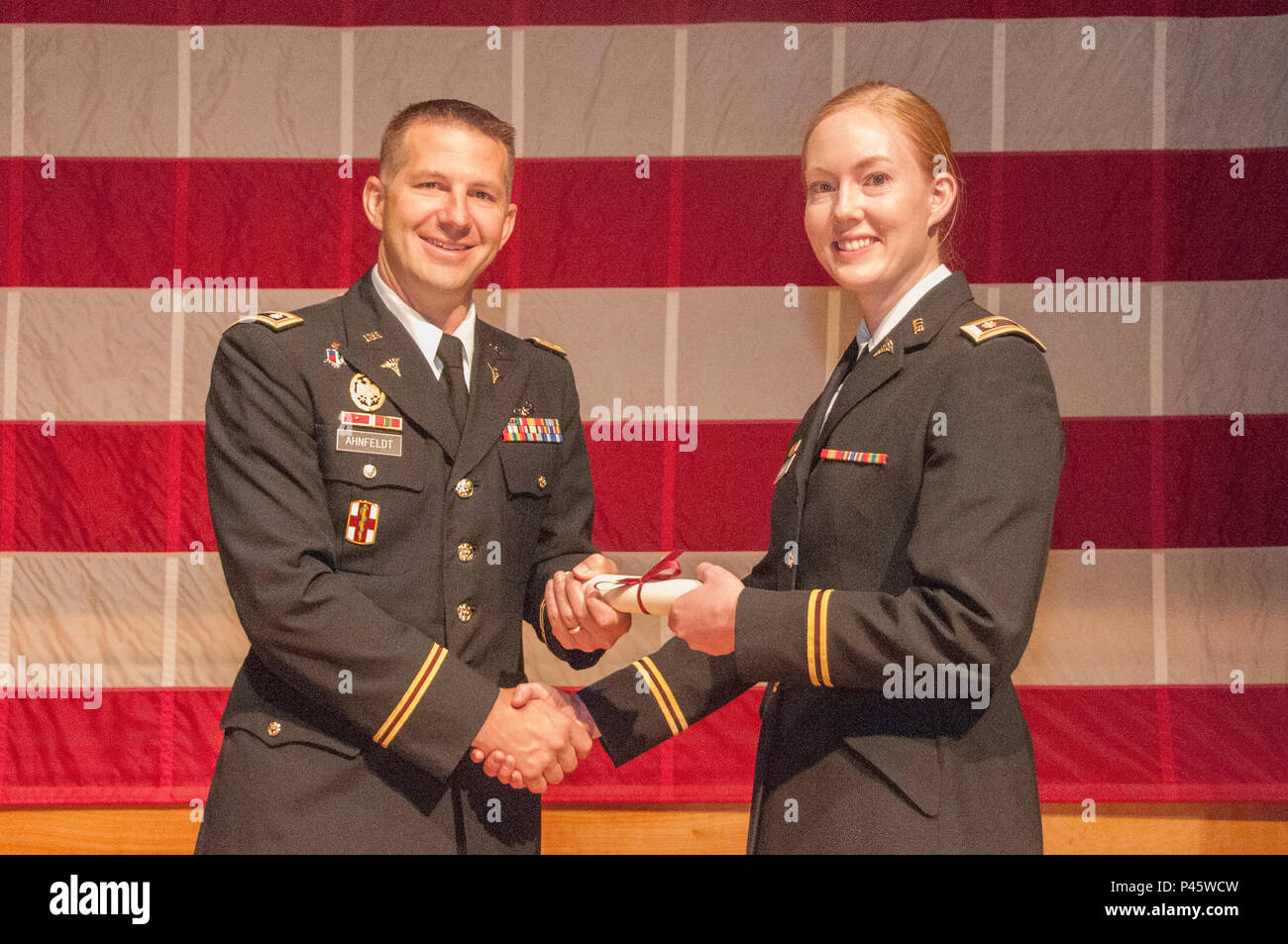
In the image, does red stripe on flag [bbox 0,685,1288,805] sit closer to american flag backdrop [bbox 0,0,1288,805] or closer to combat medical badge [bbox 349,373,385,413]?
american flag backdrop [bbox 0,0,1288,805]

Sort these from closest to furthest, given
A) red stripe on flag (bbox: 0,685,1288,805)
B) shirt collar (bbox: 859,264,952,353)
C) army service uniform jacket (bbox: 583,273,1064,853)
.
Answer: army service uniform jacket (bbox: 583,273,1064,853), shirt collar (bbox: 859,264,952,353), red stripe on flag (bbox: 0,685,1288,805)

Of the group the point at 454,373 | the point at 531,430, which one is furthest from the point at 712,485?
the point at 454,373

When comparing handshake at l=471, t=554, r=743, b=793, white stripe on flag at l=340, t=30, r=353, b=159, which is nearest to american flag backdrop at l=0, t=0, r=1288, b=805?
white stripe on flag at l=340, t=30, r=353, b=159

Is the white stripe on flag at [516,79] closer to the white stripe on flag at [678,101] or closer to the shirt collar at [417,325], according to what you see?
the white stripe on flag at [678,101]

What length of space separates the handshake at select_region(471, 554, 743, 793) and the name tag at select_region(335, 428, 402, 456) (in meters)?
0.35

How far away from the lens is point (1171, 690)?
260 centimetres

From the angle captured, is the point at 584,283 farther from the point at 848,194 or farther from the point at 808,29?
the point at 848,194

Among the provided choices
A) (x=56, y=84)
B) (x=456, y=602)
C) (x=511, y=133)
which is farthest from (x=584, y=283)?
(x=56, y=84)

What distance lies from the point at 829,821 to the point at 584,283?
157 centimetres

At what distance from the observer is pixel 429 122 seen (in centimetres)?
182

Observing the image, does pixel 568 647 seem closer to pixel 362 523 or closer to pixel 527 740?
pixel 527 740

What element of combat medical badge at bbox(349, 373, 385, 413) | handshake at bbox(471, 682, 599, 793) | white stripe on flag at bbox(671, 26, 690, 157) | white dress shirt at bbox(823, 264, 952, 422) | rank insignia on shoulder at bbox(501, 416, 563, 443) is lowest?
handshake at bbox(471, 682, 599, 793)

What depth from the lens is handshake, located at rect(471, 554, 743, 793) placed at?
5.00 feet

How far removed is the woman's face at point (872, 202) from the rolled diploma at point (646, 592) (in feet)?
1.69
